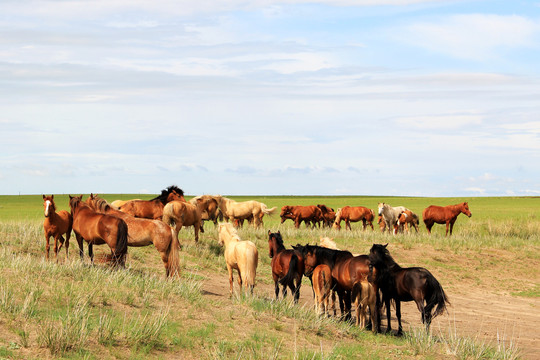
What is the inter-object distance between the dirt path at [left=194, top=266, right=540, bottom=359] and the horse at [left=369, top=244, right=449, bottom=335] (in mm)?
469

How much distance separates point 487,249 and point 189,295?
1909 cm

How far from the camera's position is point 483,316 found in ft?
54.1

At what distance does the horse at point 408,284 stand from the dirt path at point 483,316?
47cm

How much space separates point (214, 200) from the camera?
87.8ft

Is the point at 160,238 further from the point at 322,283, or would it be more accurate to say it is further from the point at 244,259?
the point at 322,283

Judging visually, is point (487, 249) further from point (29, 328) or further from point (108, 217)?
point (29, 328)

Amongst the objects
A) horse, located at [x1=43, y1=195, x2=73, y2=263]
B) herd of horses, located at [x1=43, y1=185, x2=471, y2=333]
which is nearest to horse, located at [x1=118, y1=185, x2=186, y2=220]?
herd of horses, located at [x1=43, y1=185, x2=471, y2=333]

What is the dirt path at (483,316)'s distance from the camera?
13.7 metres

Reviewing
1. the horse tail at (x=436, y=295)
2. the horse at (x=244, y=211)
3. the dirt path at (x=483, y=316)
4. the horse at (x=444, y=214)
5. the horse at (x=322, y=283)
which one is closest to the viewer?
the horse tail at (x=436, y=295)

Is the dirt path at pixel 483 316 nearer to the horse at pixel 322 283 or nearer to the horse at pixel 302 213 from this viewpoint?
the horse at pixel 322 283

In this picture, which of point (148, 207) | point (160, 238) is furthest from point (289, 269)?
point (148, 207)

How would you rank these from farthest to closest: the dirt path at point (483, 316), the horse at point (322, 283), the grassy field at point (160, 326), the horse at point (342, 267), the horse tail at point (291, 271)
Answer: the dirt path at point (483, 316) < the horse tail at point (291, 271) < the horse at point (322, 283) < the horse at point (342, 267) < the grassy field at point (160, 326)

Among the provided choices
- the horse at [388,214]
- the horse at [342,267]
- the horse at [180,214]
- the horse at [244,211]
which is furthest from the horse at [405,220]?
the horse at [342,267]

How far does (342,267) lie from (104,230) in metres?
6.19
